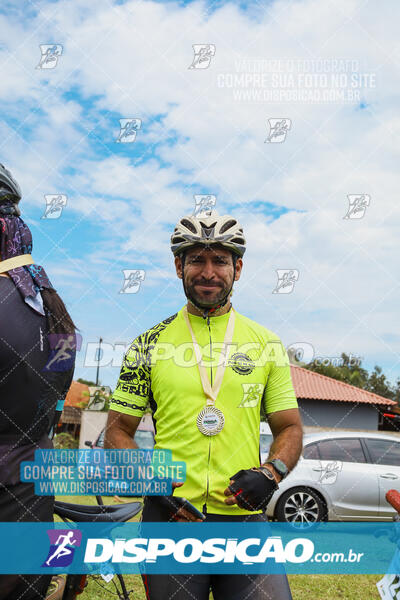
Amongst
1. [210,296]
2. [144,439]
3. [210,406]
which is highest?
[210,296]

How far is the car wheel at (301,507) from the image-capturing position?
29.0 ft

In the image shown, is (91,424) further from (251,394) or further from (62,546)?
(251,394)

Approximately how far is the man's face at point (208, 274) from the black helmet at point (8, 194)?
3.00ft

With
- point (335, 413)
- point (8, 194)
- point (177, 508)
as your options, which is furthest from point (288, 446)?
point (335, 413)

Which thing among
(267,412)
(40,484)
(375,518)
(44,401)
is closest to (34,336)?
(44,401)

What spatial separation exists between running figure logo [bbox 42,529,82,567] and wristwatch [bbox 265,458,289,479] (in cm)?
108

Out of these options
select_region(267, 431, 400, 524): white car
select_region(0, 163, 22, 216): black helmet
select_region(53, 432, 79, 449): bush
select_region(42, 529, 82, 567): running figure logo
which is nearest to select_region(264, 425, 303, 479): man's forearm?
select_region(42, 529, 82, 567): running figure logo

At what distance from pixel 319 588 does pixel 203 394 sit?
4.89 m

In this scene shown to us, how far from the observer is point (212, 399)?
2.56 m

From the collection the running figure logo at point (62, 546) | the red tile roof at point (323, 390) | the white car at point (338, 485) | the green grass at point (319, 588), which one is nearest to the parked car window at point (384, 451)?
the white car at point (338, 485)

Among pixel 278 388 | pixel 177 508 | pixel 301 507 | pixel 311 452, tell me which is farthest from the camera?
pixel 311 452

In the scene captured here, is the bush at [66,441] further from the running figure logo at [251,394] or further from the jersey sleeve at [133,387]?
the running figure logo at [251,394]

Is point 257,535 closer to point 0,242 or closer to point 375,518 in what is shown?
point 0,242

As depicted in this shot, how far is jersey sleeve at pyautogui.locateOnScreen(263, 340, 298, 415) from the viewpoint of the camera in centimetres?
266
